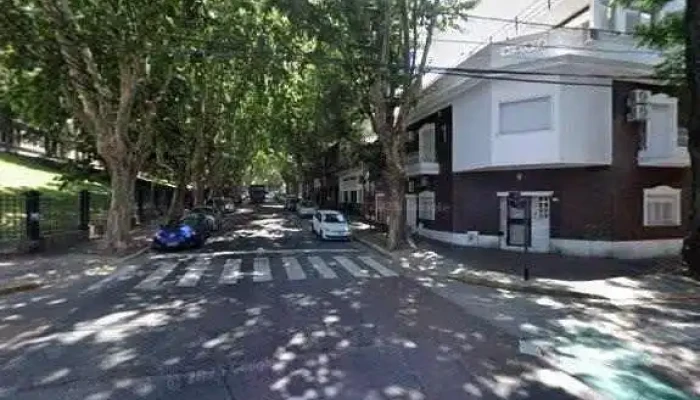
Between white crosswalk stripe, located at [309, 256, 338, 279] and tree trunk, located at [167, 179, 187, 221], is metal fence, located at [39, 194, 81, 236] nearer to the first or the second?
tree trunk, located at [167, 179, 187, 221]

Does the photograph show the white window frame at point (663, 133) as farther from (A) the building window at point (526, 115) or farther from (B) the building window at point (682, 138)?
(A) the building window at point (526, 115)

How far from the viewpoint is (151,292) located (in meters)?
12.5

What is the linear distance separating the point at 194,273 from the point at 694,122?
1367 cm

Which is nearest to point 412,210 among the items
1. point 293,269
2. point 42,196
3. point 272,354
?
point 293,269

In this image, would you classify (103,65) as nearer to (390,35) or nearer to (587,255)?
(390,35)

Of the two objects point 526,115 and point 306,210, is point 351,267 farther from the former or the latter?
point 306,210

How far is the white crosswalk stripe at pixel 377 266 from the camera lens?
15.9m

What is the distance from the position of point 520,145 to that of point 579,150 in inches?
74.0

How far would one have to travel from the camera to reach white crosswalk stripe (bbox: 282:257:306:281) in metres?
14.7

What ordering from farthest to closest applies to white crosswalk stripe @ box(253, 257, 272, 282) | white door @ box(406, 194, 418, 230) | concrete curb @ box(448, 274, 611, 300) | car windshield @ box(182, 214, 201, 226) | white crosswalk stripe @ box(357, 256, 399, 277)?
white door @ box(406, 194, 418, 230) → car windshield @ box(182, 214, 201, 226) → white crosswalk stripe @ box(357, 256, 399, 277) → white crosswalk stripe @ box(253, 257, 272, 282) → concrete curb @ box(448, 274, 611, 300)

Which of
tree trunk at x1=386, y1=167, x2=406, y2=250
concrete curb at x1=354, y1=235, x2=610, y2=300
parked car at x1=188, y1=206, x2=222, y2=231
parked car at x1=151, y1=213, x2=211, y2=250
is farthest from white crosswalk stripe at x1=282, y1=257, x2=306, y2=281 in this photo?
parked car at x1=188, y1=206, x2=222, y2=231

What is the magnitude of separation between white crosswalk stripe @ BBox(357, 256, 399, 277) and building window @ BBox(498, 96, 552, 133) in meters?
6.43

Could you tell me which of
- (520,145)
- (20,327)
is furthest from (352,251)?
(20,327)

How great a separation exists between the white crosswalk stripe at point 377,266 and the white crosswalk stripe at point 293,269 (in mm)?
2275
